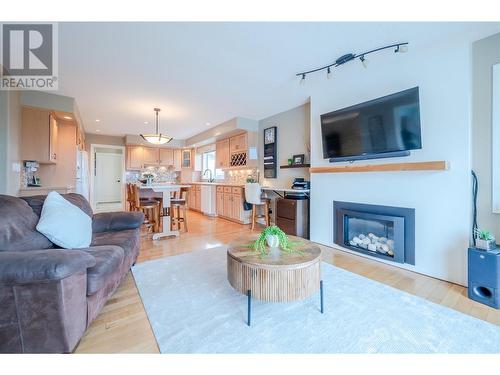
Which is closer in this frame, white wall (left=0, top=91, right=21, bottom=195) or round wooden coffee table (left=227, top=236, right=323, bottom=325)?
round wooden coffee table (left=227, top=236, right=323, bottom=325)

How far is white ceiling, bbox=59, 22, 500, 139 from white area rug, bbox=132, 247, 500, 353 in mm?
2420

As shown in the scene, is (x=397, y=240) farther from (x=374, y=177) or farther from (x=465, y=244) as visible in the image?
(x=374, y=177)

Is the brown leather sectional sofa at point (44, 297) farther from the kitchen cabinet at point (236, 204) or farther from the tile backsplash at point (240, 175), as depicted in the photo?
the tile backsplash at point (240, 175)

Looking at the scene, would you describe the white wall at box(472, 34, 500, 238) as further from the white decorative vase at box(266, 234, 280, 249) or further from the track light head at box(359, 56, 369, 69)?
the white decorative vase at box(266, 234, 280, 249)

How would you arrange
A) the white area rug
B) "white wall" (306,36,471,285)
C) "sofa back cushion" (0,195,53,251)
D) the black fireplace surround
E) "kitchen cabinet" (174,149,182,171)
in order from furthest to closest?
1. "kitchen cabinet" (174,149,182,171)
2. the black fireplace surround
3. "white wall" (306,36,471,285)
4. "sofa back cushion" (0,195,53,251)
5. the white area rug

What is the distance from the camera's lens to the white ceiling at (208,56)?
2.09 meters

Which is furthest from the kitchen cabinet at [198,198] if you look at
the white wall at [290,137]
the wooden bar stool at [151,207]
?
the white wall at [290,137]

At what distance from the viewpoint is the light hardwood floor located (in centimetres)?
140

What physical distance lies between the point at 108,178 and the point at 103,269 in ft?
26.6

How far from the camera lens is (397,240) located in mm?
2578

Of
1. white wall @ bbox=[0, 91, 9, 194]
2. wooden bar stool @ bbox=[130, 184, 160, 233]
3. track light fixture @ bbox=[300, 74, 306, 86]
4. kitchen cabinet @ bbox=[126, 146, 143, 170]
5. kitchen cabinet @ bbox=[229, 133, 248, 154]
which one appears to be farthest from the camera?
kitchen cabinet @ bbox=[126, 146, 143, 170]

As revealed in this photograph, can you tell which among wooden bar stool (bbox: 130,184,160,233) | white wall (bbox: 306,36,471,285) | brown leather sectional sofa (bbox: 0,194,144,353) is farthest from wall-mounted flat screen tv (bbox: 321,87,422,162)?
wooden bar stool (bbox: 130,184,160,233)

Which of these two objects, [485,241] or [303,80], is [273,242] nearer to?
[485,241]

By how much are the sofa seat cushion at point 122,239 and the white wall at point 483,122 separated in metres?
3.35
